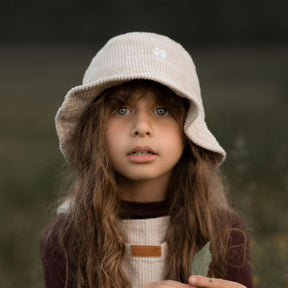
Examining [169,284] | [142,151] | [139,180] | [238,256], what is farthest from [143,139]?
[238,256]

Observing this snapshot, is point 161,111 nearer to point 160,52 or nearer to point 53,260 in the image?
point 160,52

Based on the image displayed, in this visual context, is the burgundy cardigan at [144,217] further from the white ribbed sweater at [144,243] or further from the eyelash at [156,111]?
the eyelash at [156,111]

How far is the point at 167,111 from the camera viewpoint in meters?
2.18

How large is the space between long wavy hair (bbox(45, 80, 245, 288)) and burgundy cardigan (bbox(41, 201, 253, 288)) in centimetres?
3

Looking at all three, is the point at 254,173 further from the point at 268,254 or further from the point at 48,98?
the point at 48,98

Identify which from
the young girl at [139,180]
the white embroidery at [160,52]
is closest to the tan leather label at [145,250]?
the young girl at [139,180]

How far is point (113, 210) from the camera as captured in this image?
7.53 ft

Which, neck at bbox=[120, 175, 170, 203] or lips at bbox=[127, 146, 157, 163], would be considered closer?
lips at bbox=[127, 146, 157, 163]

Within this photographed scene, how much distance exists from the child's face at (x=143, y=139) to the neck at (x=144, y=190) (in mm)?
123

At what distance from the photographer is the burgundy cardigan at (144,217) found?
2.30 meters

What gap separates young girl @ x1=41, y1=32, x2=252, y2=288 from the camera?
2.13 metres

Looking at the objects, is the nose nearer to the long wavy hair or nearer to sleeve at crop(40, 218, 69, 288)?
the long wavy hair

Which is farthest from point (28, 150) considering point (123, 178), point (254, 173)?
point (123, 178)

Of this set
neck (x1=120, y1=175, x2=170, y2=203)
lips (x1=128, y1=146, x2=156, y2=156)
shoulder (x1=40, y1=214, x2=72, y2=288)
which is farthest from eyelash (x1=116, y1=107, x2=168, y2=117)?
shoulder (x1=40, y1=214, x2=72, y2=288)
